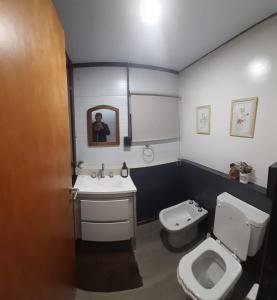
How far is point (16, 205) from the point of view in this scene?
0.48m

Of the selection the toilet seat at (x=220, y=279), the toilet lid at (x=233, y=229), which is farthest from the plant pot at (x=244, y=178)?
the toilet seat at (x=220, y=279)

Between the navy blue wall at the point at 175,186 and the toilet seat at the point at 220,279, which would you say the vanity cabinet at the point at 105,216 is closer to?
the navy blue wall at the point at 175,186

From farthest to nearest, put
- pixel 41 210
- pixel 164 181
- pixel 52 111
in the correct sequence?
1. pixel 164 181
2. pixel 52 111
3. pixel 41 210

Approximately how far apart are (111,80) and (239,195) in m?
2.00

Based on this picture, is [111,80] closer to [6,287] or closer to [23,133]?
[23,133]

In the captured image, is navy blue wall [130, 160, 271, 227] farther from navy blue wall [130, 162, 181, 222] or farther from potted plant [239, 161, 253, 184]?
potted plant [239, 161, 253, 184]

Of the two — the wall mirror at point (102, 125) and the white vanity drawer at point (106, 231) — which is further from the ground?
the wall mirror at point (102, 125)

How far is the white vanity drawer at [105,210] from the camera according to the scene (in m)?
1.71

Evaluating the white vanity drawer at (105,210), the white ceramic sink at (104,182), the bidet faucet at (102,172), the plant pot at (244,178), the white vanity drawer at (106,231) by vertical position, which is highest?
the plant pot at (244,178)

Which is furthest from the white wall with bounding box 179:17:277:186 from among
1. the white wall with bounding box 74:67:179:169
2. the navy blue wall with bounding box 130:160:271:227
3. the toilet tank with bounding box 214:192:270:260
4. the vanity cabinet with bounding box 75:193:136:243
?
the vanity cabinet with bounding box 75:193:136:243

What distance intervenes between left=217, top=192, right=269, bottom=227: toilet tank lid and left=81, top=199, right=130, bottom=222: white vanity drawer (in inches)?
39.1

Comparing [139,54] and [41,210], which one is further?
[139,54]

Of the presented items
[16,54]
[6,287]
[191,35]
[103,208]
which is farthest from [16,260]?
[191,35]

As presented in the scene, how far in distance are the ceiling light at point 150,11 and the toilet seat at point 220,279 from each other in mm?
2006
